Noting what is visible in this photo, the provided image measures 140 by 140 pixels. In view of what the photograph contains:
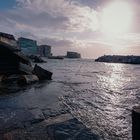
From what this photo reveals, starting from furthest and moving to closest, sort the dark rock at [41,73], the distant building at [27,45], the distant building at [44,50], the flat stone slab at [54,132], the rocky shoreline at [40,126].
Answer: the distant building at [44,50]
the distant building at [27,45]
the dark rock at [41,73]
the rocky shoreline at [40,126]
the flat stone slab at [54,132]

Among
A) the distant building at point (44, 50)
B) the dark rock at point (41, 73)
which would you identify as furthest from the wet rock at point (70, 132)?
the distant building at point (44, 50)

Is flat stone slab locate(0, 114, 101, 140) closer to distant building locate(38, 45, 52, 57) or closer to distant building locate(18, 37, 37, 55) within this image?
distant building locate(18, 37, 37, 55)


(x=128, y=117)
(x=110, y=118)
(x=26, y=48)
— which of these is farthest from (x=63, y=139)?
(x=26, y=48)

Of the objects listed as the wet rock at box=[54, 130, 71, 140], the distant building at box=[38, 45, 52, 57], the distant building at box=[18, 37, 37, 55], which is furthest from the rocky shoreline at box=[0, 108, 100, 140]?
the distant building at box=[38, 45, 52, 57]

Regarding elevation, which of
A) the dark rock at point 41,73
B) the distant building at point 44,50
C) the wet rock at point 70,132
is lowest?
the wet rock at point 70,132

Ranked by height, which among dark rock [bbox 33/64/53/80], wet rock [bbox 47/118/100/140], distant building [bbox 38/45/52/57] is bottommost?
wet rock [bbox 47/118/100/140]

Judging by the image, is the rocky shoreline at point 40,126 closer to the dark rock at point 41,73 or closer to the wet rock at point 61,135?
the wet rock at point 61,135

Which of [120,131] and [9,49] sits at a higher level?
[9,49]

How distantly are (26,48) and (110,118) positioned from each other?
138 meters

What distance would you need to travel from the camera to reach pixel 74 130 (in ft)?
23.7

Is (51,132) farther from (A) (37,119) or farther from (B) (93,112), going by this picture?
(B) (93,112)

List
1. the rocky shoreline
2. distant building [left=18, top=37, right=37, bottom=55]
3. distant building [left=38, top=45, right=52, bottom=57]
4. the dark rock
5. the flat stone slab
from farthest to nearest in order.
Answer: distant building [left=38, top=45, right=52, bottom=57], distant building [left=18, top=37, right=37, bottom=55], the dark rock, the rocky shoreline, the flat stone slab

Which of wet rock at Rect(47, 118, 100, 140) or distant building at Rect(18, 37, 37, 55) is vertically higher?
distant building at Rect(18, 37, 37, 55)

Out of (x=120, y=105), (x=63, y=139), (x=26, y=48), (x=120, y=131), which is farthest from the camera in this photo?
(x=26, y=48)
